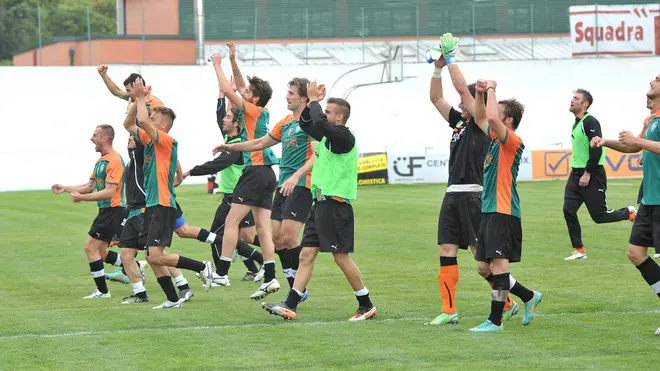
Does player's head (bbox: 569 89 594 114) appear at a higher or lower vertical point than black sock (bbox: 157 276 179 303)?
higher

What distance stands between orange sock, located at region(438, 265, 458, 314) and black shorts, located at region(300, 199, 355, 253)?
34.3 inches

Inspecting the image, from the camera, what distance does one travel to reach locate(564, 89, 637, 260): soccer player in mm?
14598

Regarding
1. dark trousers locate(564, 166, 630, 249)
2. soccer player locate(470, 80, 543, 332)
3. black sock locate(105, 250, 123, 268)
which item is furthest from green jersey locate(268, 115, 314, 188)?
dark trousers locate(564, 166, 630, 249)

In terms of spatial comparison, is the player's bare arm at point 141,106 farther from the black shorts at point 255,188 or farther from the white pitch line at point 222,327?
the white pitch line at point 222,327

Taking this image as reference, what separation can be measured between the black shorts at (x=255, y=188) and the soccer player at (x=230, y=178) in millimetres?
391

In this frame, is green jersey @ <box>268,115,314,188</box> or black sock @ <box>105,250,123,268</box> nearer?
green jersey @ <box>268,115,314,188</box>

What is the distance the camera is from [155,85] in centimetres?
4559

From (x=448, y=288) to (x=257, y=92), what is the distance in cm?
375

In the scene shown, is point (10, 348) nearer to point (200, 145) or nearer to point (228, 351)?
point (228, 351)

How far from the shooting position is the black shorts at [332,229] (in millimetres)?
9633

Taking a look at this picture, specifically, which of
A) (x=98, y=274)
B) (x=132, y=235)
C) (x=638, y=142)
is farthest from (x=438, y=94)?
(x=98, y=274)

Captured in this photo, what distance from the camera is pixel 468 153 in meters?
9.38

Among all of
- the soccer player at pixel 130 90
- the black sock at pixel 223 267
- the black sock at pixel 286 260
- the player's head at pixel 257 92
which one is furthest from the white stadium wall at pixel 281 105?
the black sock at pixel 286 260

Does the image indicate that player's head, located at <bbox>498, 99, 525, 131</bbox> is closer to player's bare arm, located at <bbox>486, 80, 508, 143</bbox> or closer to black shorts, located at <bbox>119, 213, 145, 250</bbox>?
player's bare arm, located at <bbox>486, 80, 508, 143</bbox>
